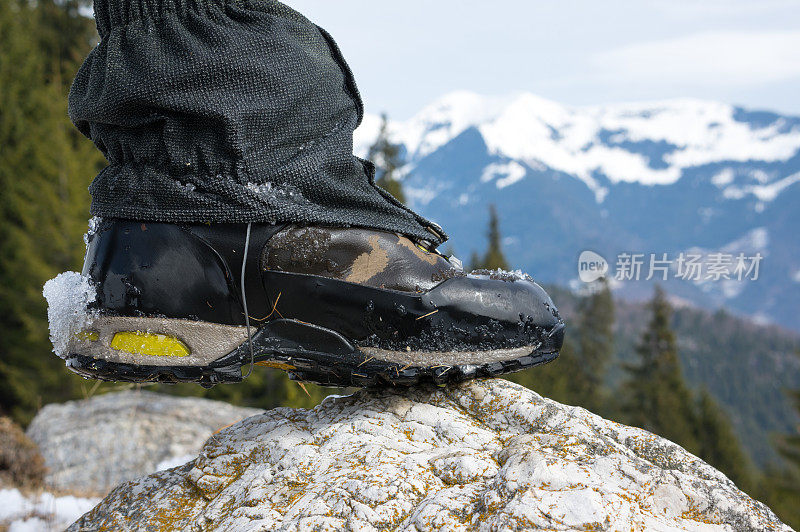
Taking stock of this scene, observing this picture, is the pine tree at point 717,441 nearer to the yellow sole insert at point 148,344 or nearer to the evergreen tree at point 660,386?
the evergreen tree at point 660,386

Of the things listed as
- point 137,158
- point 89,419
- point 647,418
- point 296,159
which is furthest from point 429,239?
point 647,418

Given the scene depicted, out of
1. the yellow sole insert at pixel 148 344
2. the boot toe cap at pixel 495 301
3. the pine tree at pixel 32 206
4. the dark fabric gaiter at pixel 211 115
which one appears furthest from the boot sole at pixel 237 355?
the pine tree at pixel 32 206

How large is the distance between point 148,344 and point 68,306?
11.9 inches

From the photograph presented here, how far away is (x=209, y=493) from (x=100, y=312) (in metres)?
0.63

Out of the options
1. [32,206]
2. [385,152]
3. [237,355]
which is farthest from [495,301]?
[385,152]

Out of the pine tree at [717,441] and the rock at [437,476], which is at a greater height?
the rock at [437,476]

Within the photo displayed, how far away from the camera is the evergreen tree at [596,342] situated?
161ft

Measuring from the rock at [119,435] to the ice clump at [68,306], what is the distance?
3.68 meters

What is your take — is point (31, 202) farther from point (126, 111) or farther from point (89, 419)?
point (126, 111)

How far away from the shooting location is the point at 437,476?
61.9 inches

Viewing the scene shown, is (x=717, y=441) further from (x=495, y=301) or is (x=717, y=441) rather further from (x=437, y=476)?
(x=437, y=476)

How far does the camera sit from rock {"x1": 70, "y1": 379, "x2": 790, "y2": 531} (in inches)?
54.9

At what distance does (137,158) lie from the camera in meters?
1.82

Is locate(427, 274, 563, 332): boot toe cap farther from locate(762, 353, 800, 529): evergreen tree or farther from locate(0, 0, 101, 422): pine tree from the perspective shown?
locate(762, 353, 800, 529): evergreen tree
